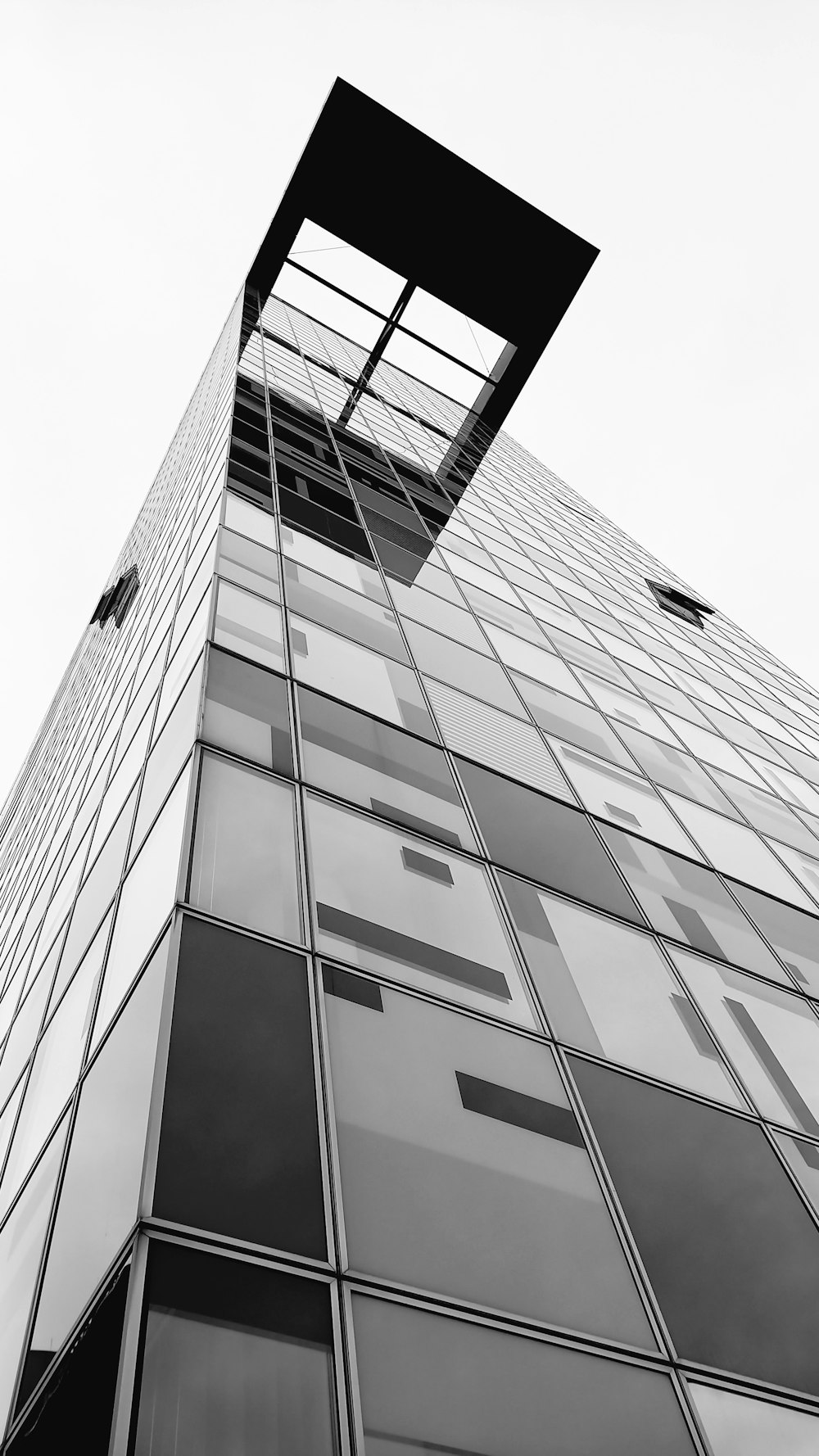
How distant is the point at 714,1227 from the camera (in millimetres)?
5691

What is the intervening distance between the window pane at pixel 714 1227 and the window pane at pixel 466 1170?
0.84 ft

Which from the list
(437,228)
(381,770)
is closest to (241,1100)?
(381,770)

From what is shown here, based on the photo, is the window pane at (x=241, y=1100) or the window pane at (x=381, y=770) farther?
the window pane at (x=381, y=770)

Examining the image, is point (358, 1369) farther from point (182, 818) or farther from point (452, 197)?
point (452, 197)

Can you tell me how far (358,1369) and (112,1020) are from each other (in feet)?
8.64

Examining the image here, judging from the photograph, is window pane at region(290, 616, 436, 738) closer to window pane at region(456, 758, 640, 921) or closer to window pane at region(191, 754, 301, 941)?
window pane at region(456, 758, 640, 921)

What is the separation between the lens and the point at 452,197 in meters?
28.3

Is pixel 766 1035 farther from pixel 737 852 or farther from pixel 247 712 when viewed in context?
pixel 247 712

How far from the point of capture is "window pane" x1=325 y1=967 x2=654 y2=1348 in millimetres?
4676

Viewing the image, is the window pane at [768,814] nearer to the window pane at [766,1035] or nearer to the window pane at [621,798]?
the window pane at [621,798]

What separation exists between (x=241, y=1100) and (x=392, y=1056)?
41.9 inches

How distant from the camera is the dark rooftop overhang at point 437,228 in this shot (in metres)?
26.7

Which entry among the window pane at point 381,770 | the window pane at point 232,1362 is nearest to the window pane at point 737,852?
the window pane at point 381,770

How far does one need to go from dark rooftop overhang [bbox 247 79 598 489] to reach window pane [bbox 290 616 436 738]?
15.7m
